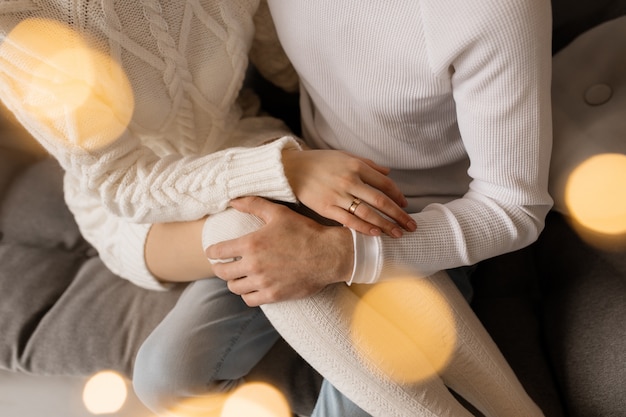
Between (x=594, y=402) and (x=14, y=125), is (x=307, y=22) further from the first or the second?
(x=14, y=125)

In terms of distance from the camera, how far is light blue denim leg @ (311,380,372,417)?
834 mm

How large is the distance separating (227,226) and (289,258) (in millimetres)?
117

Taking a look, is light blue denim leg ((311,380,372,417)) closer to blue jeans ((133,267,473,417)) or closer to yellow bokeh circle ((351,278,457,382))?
blue jeans ((133,267,473,417))

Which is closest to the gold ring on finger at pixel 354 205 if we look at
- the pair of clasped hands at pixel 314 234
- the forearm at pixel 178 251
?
the pair of clasped hands at pixel 314 234

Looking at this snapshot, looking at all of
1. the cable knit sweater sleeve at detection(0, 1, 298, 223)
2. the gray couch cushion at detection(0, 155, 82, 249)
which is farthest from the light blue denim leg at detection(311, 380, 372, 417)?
the gray couch cushion at detection(0, 155, 82, 249)

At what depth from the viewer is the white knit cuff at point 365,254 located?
2.40ft

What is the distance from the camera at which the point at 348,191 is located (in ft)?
2.45

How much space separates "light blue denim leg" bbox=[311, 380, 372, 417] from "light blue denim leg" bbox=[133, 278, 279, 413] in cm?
16

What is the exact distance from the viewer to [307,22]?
31.1 inches

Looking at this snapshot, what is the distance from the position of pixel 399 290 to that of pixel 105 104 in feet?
1.68

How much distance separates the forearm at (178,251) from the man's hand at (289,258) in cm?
11

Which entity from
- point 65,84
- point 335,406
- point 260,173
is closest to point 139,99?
point 65,84

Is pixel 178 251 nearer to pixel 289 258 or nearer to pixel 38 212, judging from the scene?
pixel 289 258

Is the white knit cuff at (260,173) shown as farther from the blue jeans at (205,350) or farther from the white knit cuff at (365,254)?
the blue jeans at (205,350)
